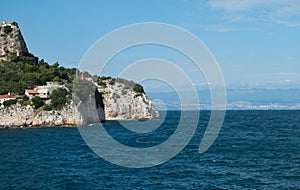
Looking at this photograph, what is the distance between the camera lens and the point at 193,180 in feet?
137

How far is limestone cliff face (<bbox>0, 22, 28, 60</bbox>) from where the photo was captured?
163 metres

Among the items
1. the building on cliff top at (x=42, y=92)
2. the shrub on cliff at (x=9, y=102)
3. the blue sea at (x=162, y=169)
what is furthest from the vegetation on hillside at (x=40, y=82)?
the blue sea at (x=162, y=169)

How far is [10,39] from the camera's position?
543 ft

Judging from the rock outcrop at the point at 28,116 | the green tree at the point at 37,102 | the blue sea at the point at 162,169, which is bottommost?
the blue sea at the point at 162,169

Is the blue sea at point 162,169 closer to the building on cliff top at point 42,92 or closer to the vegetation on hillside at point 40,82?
the vegetation on hillside at point 40,82

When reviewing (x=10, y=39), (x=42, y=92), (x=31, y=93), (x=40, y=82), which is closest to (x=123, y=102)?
(x=40, y=82)

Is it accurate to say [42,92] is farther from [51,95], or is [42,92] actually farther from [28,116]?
[28,116]

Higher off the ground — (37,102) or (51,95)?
(51,95)

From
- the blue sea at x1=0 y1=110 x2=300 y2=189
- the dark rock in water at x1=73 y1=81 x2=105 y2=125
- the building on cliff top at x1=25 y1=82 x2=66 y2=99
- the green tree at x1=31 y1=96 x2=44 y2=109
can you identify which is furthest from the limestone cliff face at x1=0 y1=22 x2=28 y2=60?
the blue sea at x1=0 y1=110 x2=300 y2=189

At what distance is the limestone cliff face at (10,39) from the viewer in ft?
535

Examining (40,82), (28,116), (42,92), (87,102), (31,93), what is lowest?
(28,116)

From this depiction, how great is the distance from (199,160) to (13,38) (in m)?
134

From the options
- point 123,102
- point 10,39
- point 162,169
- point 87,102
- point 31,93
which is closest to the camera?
point 162,169

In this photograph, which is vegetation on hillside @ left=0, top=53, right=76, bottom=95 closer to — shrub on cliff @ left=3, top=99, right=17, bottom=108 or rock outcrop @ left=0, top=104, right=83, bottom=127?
shrub on cliff @ left=3, top=99, right=17, bottom=108
